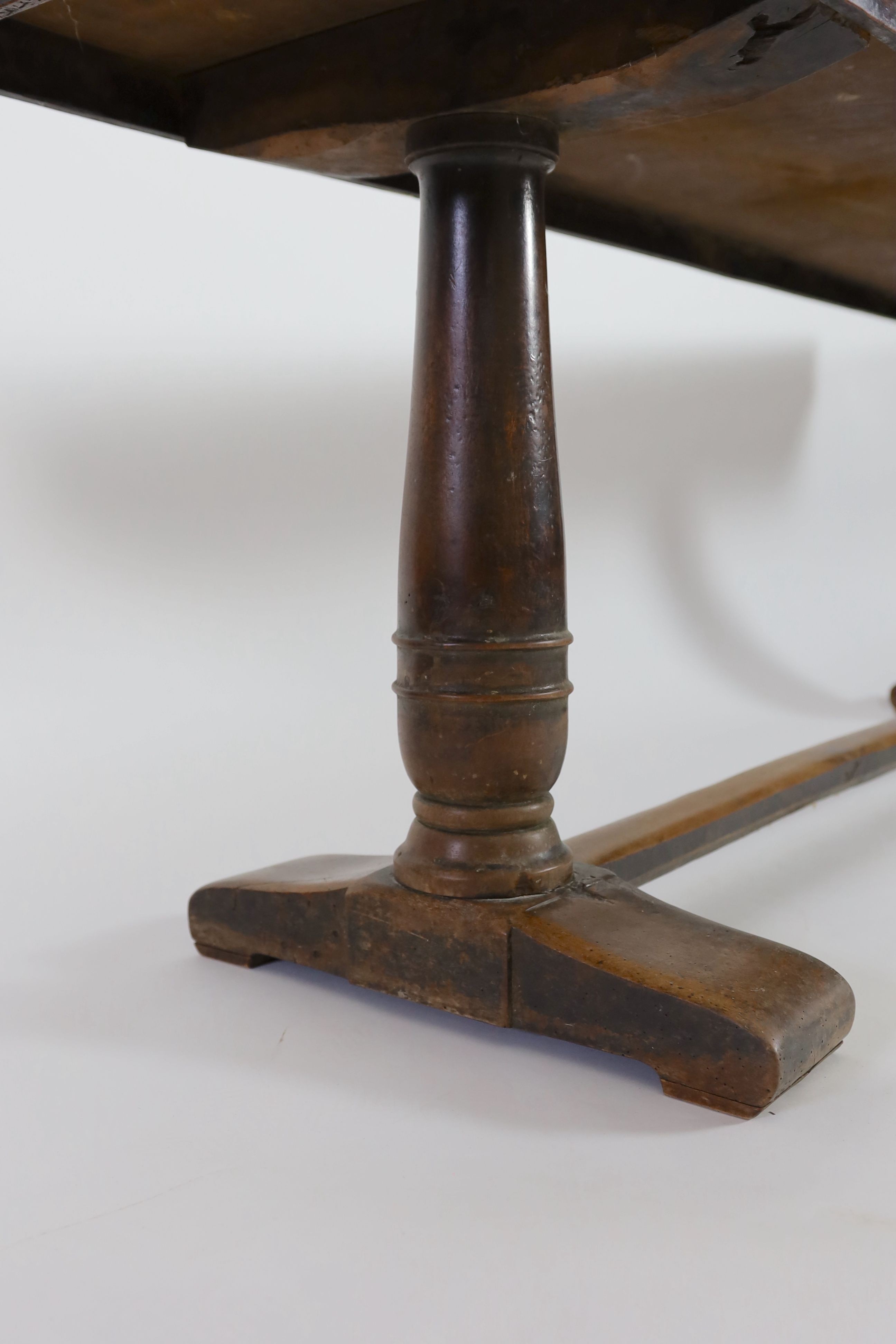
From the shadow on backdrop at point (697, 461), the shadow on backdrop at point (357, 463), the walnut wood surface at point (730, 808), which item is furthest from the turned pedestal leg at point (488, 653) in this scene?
the shadow on backdrop at point (697, 461)

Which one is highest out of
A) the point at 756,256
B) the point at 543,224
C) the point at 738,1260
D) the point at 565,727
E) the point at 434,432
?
the point at 756,256

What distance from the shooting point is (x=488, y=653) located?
139 centimetres

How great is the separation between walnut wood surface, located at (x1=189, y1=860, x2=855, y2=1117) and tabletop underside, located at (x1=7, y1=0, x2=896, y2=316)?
759mm

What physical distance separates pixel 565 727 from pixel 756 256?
1.06 metres

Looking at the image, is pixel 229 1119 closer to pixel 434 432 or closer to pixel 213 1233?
pixel 213 1233

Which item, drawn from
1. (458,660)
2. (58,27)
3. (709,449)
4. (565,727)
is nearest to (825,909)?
(565,727)

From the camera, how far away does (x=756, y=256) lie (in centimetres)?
217

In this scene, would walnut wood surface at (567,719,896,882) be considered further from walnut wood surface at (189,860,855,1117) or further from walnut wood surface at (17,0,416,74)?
walnut wood surface at (17,0,416,74)

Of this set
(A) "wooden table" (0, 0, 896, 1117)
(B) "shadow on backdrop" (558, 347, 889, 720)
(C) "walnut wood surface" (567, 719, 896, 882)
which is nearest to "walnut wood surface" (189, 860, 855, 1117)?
(A) "wooden table" (0, 0, 896, 1117)

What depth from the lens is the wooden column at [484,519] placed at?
1386 millimetres

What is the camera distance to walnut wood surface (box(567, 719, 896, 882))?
1746 millimetres

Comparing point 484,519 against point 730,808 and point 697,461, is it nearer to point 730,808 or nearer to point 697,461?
point 730,808

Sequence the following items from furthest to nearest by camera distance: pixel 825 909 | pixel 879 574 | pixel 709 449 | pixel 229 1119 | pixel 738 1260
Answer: pixel 879 574, pixel 709 449, pixel 825 909, pixel 229 1119, pixel 738 1260

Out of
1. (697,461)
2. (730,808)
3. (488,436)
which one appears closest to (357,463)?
(697,461)
